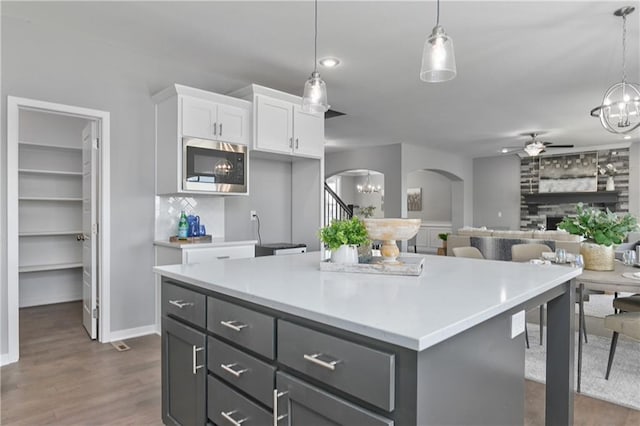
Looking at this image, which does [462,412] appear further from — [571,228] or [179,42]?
[179,42]

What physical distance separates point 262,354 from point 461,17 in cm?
279

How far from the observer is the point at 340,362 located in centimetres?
106

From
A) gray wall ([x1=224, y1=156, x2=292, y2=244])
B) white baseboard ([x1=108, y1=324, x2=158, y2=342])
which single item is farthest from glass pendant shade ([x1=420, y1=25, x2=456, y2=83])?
white baseboard ([x1=108, y1=324, x2=158, y2=342])

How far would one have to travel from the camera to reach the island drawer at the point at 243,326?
4.25 feet

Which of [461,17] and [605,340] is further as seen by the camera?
[605,340]

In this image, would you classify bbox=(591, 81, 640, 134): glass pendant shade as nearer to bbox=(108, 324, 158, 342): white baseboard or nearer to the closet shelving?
bbox=(108, 324, 158, 342): white baseboard

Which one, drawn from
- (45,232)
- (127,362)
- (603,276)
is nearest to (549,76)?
(603,276)

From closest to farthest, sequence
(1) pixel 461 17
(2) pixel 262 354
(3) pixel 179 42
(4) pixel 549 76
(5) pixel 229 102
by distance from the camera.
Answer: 1. (2) pixel 262 354
2. (1) pixel 461 17
3. (3) pixel 179 42
4. (5) pixel 229 102
5. (4) pixel 549 76

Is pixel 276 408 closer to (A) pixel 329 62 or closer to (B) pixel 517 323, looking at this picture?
(B) pixel 517 323

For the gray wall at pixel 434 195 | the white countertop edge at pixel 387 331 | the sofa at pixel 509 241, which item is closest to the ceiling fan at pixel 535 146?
the sofa at pixel 509 241

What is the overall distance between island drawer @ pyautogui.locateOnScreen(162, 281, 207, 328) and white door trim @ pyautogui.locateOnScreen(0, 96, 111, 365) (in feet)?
6.23

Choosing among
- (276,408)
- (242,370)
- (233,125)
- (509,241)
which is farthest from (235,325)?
(509,241)

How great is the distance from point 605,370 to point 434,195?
934 centimetres

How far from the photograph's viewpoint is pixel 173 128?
3.49 metres
